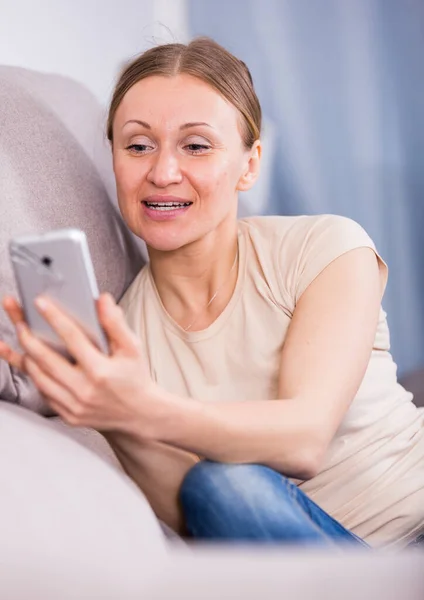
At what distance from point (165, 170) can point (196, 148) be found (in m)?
0.07

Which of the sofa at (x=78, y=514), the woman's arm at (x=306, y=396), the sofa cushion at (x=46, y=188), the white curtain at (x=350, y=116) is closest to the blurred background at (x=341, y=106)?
the white curtain at (x=350, y=116)

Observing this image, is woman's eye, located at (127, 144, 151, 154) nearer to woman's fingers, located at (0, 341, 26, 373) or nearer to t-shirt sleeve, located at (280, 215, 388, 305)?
t-shirt sleeve, located at (280, 215, 388, 305)

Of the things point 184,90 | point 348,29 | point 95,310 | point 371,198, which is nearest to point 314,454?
point 95,310

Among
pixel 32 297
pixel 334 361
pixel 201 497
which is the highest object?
pixel 32 297

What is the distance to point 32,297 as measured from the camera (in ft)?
2.68

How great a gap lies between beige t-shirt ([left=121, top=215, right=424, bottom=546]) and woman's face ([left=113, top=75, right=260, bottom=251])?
0.37 ft

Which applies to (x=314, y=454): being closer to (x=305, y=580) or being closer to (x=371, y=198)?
(x=305, y=580)

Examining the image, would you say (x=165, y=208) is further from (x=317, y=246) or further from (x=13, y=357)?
(x=13, y=357)

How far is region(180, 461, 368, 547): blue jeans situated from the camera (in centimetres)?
88

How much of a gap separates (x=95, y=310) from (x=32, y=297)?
0.07m

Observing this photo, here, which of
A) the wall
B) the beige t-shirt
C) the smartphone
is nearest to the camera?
the smartphone

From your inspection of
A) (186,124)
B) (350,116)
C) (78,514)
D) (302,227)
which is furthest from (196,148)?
(350,116)

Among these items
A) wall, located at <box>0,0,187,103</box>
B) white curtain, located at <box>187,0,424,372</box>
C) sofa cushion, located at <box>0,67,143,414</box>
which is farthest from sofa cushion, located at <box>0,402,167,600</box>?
white curtain, located at <box>187,0,424,372</box>

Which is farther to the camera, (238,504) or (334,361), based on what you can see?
(334,361)
